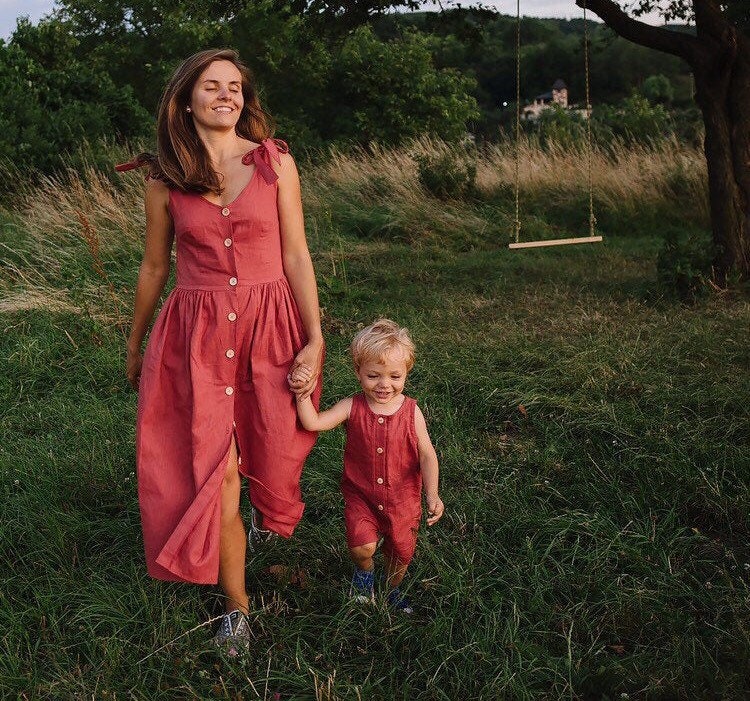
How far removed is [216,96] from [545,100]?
1549 inches

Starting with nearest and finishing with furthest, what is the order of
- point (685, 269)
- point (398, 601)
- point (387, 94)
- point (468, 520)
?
1. point (398, 601)
2. point (468, 520)
3. point (685, 269)
4. point (387, 94)

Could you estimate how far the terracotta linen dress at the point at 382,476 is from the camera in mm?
2711

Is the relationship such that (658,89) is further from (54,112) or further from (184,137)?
(184,137)

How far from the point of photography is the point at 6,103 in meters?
11.1

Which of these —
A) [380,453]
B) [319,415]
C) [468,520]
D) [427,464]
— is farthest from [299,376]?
[468,520]

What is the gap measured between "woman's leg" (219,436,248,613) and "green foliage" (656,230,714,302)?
4.64 m

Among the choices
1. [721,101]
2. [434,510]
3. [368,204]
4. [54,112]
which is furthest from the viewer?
[54,112]

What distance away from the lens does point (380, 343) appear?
102 inches

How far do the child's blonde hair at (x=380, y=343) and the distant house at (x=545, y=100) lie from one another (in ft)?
107

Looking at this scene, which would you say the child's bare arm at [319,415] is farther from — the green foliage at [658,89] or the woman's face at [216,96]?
the green foliage at [658,89]

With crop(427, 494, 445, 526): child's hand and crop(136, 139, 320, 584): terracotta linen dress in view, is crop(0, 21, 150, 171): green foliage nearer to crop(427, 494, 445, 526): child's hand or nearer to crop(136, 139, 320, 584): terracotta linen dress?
crop(136, 139, 320, 584): terracotta linen dress

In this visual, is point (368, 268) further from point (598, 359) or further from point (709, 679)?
point (709, 679)

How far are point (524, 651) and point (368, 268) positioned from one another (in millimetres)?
5848

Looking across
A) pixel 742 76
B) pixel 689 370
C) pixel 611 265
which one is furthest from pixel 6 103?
pixel 689 370
